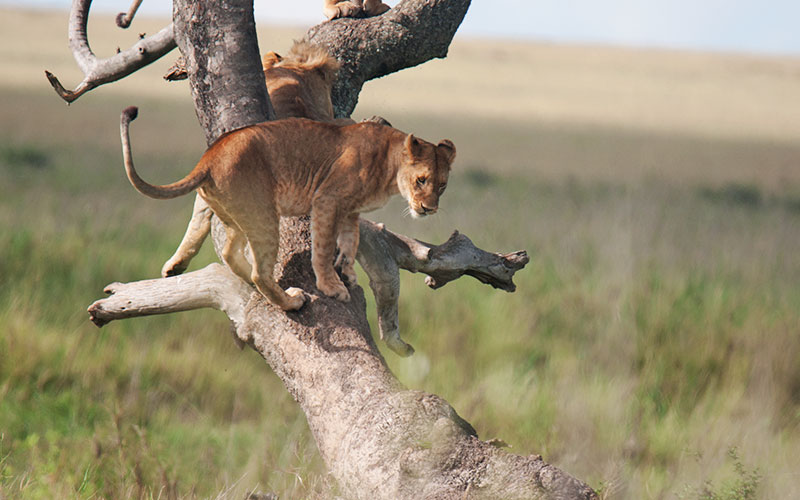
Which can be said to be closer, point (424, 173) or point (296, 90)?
point (424, 173)

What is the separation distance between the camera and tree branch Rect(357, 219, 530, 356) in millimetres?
4402

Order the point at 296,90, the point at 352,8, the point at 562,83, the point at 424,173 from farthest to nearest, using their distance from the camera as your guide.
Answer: the point at 562,83
the point at 352,8
the point at 296,90
the point at 424,173

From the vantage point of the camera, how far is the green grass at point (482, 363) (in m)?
5.62

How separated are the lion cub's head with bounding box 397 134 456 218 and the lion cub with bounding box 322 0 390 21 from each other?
2.10m

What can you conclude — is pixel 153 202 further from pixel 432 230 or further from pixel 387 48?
pixel 387 48

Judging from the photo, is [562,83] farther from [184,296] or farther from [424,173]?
[424,173]

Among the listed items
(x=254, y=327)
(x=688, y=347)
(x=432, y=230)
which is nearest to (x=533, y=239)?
(x=432, y=230)

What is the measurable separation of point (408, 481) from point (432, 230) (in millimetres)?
8111

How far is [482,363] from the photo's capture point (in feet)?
26.1

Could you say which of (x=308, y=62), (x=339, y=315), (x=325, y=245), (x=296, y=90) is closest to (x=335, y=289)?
(x=339, y=315)

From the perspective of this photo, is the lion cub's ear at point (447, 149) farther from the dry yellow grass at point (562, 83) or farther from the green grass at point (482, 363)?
the dry yellow grass at point (562, 83)

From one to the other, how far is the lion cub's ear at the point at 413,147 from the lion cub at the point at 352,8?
85.8 inches

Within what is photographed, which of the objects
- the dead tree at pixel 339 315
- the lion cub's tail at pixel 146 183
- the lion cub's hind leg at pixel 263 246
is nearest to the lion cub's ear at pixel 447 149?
the lion cub's hind leg at pixel 263 246

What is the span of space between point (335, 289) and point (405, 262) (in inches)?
27.4
